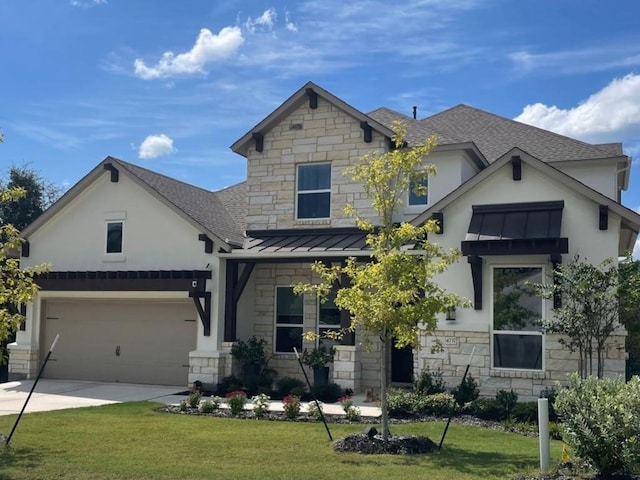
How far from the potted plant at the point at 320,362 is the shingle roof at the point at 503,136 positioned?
7133 mm

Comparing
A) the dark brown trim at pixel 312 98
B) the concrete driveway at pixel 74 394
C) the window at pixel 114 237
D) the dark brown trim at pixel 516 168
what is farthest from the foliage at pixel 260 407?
the dark brown trim at pixel 312 98

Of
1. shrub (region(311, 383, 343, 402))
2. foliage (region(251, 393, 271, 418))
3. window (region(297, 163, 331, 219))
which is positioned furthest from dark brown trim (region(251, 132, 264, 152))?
foliage (region(251, 393, 271, 418))

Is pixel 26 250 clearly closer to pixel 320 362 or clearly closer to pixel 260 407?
pixel 320 362

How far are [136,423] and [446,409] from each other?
235 inches

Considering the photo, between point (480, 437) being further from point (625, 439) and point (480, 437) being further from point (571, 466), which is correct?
point (625, 439)

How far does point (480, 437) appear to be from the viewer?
11.3 metres

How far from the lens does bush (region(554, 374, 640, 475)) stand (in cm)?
Result: 754

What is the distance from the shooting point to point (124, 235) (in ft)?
62.1

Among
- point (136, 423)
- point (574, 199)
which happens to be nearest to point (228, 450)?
point (136, 423)

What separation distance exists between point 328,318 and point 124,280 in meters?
5.65

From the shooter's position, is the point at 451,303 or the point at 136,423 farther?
the point at 136,423

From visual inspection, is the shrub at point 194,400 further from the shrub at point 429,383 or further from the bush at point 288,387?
the shrub at point 429,383

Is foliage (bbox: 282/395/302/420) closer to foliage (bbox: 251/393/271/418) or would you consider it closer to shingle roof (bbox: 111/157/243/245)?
foliage (bbox: 251/393/271/418)

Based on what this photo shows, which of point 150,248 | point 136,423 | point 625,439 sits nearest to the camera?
point 625,439
